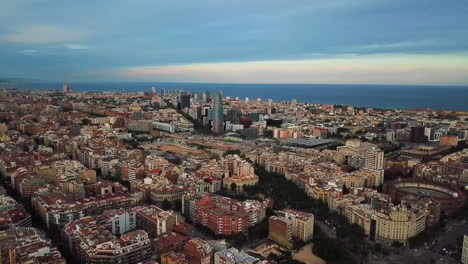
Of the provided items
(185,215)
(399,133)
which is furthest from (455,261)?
(399,133)

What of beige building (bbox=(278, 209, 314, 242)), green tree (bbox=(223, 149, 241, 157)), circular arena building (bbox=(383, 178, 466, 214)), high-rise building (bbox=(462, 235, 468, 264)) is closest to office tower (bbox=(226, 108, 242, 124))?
green tree (bbox=(223, 149, 241, 157))

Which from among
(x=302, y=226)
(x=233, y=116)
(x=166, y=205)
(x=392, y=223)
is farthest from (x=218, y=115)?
(x=392, y=223)

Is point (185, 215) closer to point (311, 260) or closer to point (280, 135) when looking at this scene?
point (311, 260)

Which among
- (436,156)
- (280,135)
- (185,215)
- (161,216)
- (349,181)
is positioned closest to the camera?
(161,216)

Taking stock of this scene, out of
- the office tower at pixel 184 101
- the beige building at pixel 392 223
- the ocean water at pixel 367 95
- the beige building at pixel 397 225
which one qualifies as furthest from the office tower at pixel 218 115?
the ocean water at pixel 367 95

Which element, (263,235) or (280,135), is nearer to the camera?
(263,235)

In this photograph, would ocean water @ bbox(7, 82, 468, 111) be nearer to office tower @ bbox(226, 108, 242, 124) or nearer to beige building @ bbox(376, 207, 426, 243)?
office tower @ bbox(226, 108, 242, 124)

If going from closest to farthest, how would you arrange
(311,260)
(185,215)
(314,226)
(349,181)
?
(311,260) → (314,226) → (185,215) → (349,181)

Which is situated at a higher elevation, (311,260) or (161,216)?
(161,216)

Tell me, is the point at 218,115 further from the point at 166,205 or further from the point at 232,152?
the point at 166,205
